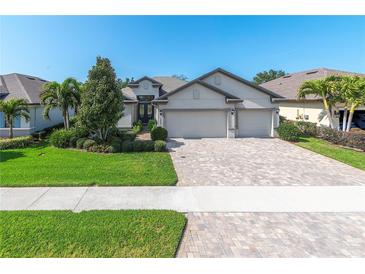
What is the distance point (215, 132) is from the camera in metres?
18.2

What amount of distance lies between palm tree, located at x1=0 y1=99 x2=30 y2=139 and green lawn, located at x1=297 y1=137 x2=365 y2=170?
18326 millimetres

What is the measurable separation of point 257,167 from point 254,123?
952cm

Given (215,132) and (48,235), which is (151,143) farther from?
(48,235)

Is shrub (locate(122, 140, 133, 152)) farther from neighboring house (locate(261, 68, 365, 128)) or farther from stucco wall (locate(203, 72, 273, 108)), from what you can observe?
neighboring house (locate(261, 68, 365, 128))

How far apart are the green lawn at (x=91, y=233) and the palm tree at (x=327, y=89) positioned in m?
15.2

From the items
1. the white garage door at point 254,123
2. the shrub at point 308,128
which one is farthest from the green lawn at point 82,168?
the shrub at point 308,128

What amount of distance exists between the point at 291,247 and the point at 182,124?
14230 millimetres

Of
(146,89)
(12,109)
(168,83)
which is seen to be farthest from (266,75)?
(12,109)

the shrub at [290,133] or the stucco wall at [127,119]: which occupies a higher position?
the stucco wall at [127,119]

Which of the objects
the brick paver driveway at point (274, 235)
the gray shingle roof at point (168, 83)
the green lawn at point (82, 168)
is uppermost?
the gray shingle roof at point (168, 83)

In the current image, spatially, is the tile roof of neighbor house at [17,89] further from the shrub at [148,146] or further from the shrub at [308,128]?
the shrub at [308,128]

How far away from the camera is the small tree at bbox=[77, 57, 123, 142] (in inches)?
500

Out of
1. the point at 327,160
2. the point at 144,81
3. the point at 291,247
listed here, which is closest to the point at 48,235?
the point at 291,247

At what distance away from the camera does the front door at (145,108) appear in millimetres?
25031
